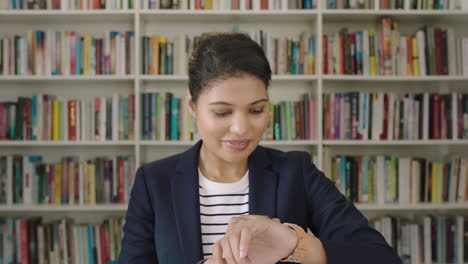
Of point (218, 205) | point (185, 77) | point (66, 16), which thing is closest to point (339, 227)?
point (218, 205)

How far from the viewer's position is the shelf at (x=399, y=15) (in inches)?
109

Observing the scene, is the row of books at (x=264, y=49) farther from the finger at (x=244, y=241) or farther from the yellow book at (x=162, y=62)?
the finger at (x=244, y=241)

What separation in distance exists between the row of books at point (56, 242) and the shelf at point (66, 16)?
1182 millimetres

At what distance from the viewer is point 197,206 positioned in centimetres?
123

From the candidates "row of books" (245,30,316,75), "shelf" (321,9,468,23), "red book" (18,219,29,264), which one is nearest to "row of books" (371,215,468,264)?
"row of books" (245,30,316,75)

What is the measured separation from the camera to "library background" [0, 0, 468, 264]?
109 inches

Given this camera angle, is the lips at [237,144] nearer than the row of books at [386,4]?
Yes

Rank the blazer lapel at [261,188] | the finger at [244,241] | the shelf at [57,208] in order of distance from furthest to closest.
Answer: the shelf at [57,208], the blazer lapel at [261,188], the finger at [244,241]

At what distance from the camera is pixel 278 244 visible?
39.8 inches

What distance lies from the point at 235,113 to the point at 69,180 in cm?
198

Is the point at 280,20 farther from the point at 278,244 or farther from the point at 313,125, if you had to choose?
the point at 278,244

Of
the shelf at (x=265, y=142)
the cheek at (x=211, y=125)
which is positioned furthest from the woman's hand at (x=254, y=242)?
the shelf at (x=265, y=142)

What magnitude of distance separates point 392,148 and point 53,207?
2085mm

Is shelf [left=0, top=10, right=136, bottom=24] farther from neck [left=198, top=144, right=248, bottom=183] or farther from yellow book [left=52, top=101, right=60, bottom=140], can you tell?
neck [left=198, top=144, right=248, bottom=183]
